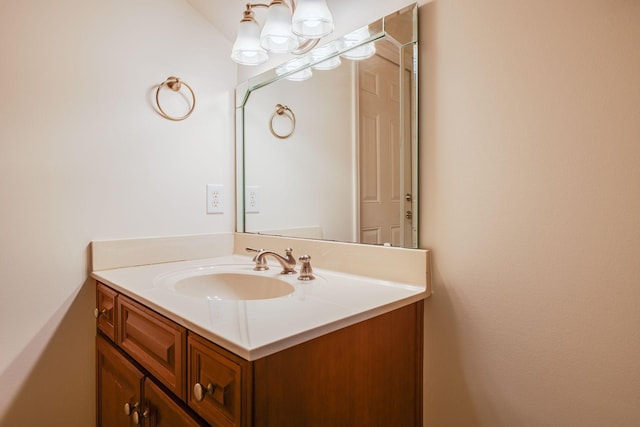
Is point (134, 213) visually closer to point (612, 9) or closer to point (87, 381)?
point (87, 381)

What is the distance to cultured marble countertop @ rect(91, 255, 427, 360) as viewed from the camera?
61cm

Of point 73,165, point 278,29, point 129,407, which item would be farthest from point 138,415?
point 278,29

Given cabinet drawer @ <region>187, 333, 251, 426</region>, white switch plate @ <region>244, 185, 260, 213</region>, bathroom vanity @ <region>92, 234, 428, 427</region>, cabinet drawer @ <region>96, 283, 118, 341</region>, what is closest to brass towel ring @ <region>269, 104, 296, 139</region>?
white switch plate @ <region>244, 185, 260, 213</region>

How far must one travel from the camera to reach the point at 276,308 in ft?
2.50

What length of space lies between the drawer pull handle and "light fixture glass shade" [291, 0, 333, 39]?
100 cm

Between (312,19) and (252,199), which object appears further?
(252,199)

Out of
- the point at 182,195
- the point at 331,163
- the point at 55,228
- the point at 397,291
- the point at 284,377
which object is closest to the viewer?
the point at 284,377

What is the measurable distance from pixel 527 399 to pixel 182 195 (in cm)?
125

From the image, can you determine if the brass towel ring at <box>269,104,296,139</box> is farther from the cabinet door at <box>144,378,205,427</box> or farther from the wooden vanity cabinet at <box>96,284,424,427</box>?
the cabinet door at <box>144,378,205,427</box>

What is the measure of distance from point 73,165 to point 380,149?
97cm

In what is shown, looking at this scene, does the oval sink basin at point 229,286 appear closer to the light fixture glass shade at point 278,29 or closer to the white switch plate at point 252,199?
the white switch plate at point 252,199

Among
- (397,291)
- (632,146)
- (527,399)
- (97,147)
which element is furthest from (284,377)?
(97,147)

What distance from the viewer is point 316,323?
0.66 meters

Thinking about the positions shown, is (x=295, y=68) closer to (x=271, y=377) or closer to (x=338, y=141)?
(x=338, y=141)
